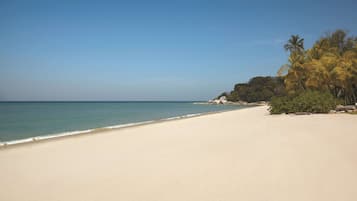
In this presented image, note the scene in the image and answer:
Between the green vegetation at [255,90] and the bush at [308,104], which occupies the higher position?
the green vegetation at [255,90]

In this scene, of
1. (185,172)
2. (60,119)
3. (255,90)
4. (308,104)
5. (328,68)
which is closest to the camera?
(185,172)

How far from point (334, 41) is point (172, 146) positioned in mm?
32068

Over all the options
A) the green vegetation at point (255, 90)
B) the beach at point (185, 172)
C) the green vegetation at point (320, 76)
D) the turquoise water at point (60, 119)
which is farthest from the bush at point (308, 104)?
the green vegetation at point (255, 90)

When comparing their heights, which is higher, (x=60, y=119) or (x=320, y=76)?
(x=320, y=76)

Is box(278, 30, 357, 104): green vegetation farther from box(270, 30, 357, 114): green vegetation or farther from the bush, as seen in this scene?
the bush

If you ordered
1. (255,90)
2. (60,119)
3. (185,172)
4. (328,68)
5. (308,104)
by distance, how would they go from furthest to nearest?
(255,90), (328,68), (60,119), (308,104), (185,172)

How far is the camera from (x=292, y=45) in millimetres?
37125

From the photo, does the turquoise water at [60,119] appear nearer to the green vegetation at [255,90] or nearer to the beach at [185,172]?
the beach at [185,172]

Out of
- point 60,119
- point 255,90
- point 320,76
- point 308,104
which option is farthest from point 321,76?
point 255,90

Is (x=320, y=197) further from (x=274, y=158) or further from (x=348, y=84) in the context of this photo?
(x=348, y=84)

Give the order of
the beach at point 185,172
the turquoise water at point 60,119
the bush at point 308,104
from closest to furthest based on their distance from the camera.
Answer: the beach at point 185,172 < the turquoise water at point 60,119 < the bush at point 308,104

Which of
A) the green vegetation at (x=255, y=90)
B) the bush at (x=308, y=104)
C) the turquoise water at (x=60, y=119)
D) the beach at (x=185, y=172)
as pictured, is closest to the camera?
the beach at (x=185, y=172)

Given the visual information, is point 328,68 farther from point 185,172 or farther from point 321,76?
point 185,172

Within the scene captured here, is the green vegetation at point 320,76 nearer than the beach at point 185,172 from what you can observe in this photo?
No
